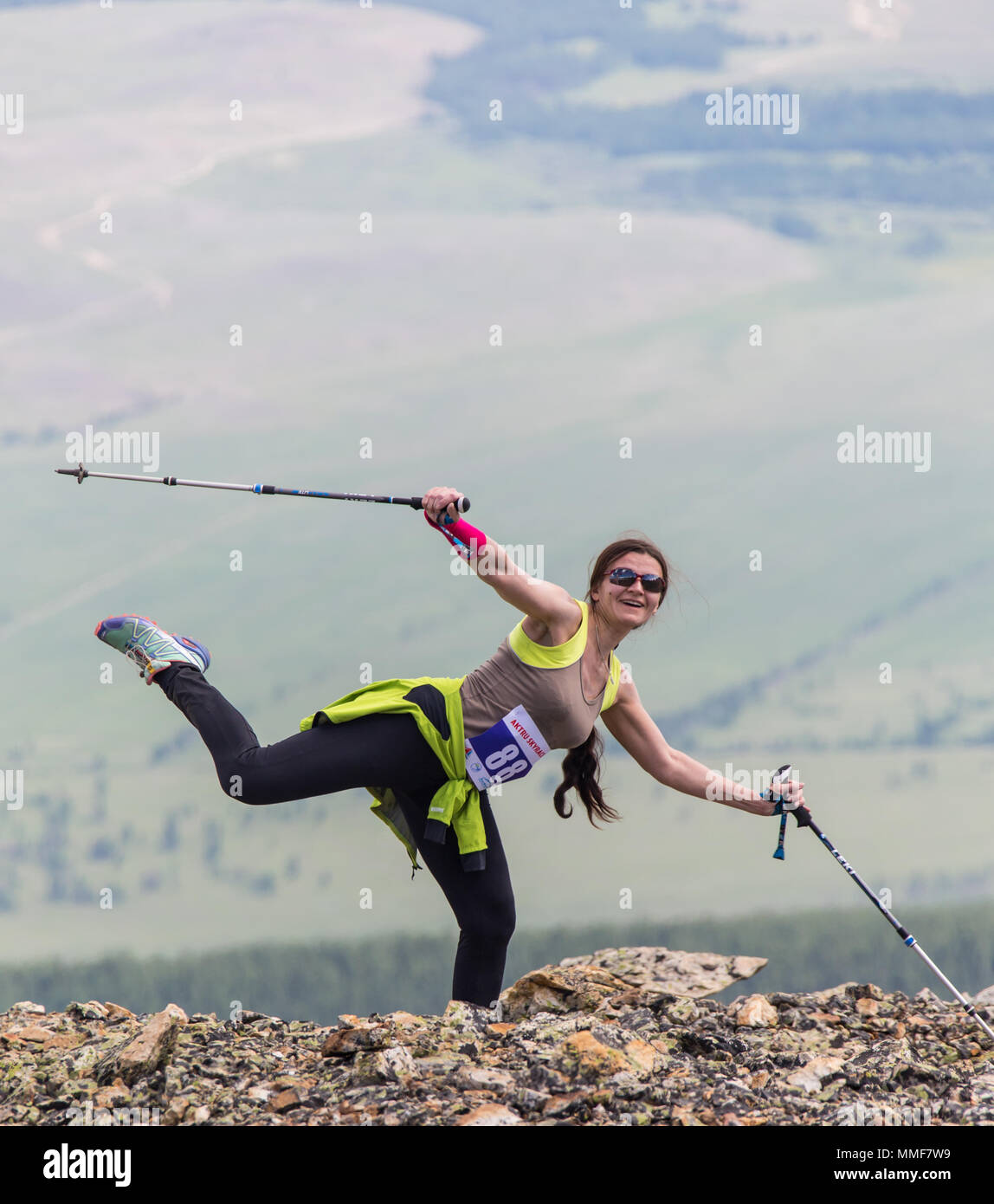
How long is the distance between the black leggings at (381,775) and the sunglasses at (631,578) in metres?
1.14

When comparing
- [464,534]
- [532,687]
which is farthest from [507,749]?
[464,534]

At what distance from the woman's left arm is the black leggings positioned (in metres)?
0.84

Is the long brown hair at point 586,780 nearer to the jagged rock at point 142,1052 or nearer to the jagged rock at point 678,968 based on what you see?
the jagged rock at point 678,968

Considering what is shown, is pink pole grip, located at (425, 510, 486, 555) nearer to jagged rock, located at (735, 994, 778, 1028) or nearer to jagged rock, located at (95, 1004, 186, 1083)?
jagged rock, located at (95, 1004, 186, 1083)

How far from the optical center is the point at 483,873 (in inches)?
233

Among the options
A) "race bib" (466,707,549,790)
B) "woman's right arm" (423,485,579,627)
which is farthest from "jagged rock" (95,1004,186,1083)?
"woman's right arm" (423,485,579,627)

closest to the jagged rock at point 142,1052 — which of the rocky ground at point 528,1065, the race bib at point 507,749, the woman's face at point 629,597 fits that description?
the rocky ground at point 528,1065

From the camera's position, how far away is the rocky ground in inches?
183

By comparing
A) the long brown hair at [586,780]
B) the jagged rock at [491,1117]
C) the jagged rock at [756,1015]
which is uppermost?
the long brown hair at [586,780]

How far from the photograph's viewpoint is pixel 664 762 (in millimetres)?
6293

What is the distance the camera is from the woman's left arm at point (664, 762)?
6207 millimetres

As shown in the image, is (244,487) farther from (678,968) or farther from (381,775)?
(678,968)

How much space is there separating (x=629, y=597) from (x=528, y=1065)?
6.80ft
